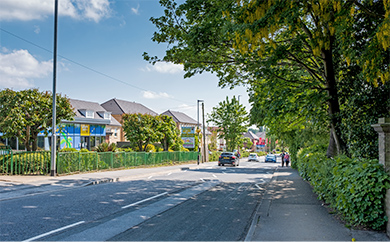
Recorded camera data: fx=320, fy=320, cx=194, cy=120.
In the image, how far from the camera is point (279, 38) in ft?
44.7

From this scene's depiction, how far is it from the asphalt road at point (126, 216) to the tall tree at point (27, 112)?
7334mm

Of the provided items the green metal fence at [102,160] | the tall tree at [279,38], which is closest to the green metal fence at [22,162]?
the green metal fence at [102,160]

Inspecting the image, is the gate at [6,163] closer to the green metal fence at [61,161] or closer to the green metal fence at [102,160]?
the green metal fence at [61,161]

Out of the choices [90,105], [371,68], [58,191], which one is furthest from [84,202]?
[90,105]

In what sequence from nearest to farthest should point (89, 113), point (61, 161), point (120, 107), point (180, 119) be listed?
point (61, 161), point (89, 113), point (120, 107), point (180, 119)

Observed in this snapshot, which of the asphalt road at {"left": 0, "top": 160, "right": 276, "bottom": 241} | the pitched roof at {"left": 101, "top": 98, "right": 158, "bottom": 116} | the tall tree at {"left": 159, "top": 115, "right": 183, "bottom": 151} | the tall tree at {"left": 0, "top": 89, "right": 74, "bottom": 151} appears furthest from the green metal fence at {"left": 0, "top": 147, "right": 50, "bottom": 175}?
the pitched roof at {"left": 101, "top": 98, "right": 158, "bottom": 116}

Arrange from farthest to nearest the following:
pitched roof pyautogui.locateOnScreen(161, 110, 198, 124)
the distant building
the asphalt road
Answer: pitched roof pyautogui.locateOnScreen(161, 110, 198, 124), the distant building, the asphalt road

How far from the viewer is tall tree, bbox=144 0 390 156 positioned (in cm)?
721

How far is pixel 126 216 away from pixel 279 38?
9.72 m

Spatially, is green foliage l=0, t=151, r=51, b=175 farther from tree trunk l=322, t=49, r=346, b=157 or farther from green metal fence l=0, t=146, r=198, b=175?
tree trunk l=322, t=49, r=346, b=157

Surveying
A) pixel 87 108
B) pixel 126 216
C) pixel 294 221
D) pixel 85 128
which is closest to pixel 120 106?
pixel 87 108

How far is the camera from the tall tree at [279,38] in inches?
284

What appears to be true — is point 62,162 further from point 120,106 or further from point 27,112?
point 120,106

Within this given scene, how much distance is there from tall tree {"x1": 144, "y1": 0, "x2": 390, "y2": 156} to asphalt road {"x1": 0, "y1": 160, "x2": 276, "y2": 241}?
12.9ft
